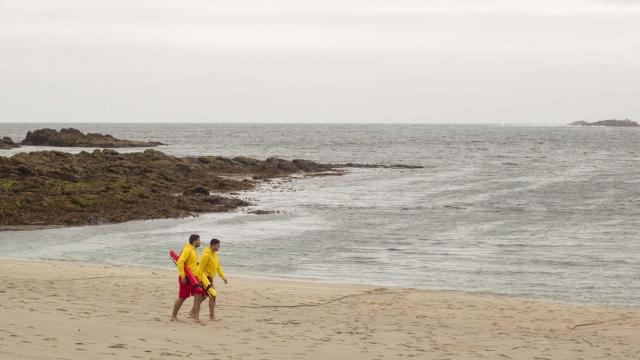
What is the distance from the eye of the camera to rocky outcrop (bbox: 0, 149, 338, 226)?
30484 mm

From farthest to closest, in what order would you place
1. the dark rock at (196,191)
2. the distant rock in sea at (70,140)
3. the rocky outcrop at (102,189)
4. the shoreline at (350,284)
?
1. the distant rock in sea at (70,140)
2. the dark rock at (196,191)
3. the rocky outcrop at (102,189)
4. the shoreline at (350,284)

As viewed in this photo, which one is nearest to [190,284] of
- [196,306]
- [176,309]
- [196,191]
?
[196,306]

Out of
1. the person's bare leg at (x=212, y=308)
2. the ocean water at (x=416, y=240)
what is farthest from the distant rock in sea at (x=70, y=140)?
the person's bare leg at (x=212, y=308)

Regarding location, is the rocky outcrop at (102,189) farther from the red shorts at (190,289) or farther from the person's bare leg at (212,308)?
the red shorts at (190,289)

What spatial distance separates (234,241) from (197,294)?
547 inches

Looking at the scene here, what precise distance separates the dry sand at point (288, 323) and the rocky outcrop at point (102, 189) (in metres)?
11.6

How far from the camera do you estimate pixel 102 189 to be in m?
34.7

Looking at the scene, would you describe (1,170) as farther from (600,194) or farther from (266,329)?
(600,194)

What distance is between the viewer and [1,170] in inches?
1405

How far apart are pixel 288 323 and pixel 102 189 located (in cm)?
2256

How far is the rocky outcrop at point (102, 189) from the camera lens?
30.5 meters

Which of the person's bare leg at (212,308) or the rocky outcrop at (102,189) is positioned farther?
the rocky outcrop at (102,189)

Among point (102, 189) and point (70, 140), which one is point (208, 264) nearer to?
point (102, 189)

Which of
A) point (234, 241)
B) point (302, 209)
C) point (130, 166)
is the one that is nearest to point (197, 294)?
point (234, 241)
